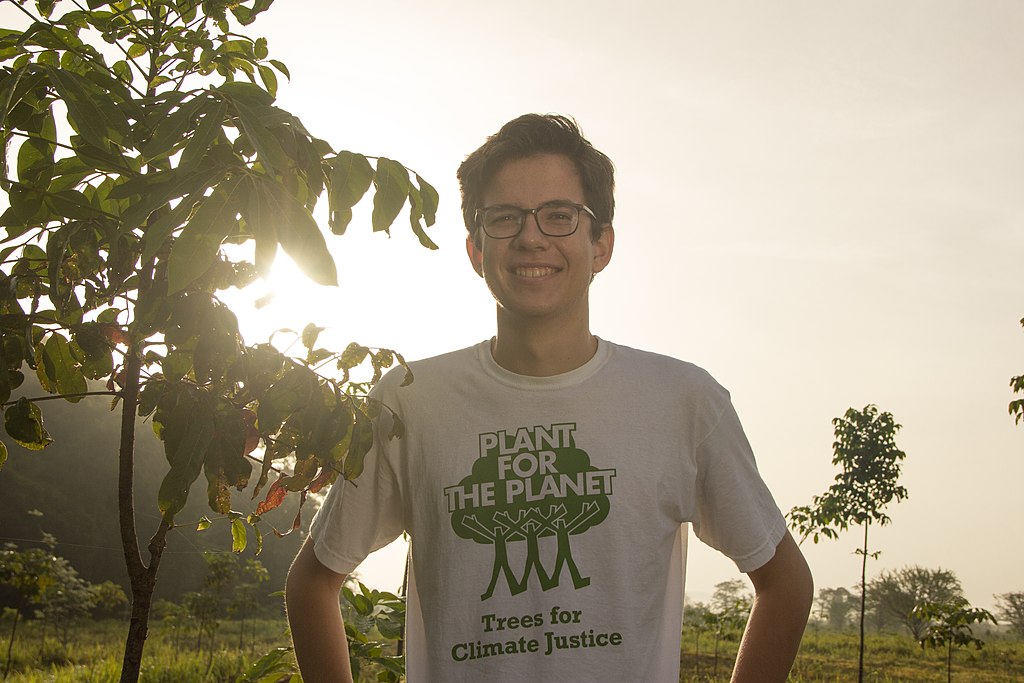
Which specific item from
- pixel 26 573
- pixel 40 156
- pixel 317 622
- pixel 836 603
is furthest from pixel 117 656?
pixel 836 603

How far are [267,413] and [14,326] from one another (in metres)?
0.47

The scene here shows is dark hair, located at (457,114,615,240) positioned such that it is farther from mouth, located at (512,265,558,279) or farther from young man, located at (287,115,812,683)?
mouth, located at (512,265,558,279)

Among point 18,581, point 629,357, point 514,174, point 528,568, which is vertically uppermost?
point 514,174

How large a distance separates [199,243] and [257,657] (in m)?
10.5

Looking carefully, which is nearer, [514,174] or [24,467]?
[514,174]

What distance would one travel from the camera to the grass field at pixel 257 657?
901 cm

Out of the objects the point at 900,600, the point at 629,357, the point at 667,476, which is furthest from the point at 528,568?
the point at 900,600

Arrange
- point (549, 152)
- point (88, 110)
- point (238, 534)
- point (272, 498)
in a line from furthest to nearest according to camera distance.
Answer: point (549, 152)
point (238, 534)
point (272, 498)
point (88, 110)

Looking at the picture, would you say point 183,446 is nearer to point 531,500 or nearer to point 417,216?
point 417,216

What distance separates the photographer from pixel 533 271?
1908 mm

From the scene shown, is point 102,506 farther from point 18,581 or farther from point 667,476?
point 667,476

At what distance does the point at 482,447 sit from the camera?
1.87m

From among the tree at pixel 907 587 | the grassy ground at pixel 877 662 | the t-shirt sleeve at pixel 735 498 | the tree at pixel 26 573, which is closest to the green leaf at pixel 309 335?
the t-shirt sleeve at pixel 735 498

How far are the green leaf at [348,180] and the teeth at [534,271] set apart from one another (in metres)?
0.65
